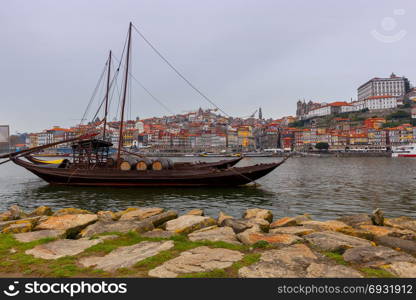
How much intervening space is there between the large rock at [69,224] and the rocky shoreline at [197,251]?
0.03 metres

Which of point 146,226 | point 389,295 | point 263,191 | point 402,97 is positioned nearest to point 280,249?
point 389,295

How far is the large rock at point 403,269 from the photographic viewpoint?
5.03 metres

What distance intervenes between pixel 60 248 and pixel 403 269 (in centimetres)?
772

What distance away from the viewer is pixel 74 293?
4156mm

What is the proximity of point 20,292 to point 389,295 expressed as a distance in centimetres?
574

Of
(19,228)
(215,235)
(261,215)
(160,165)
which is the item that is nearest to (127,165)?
(160,165)

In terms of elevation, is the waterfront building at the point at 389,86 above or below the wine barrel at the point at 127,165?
above

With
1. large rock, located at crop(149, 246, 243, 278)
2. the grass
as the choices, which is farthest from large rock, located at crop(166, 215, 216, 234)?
large rock, located at crop(149, 246, 243, 278)

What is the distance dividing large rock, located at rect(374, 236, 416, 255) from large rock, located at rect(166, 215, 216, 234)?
5.25 m

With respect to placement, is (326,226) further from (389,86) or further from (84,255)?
(389,86)

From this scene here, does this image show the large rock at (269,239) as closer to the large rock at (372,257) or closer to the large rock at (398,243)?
the large rock at (372,257)

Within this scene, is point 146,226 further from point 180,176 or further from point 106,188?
point 106,188

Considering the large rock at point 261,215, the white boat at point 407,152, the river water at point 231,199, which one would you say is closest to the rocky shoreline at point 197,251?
the large rock at point 261,215

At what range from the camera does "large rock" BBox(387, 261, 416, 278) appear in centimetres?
503
